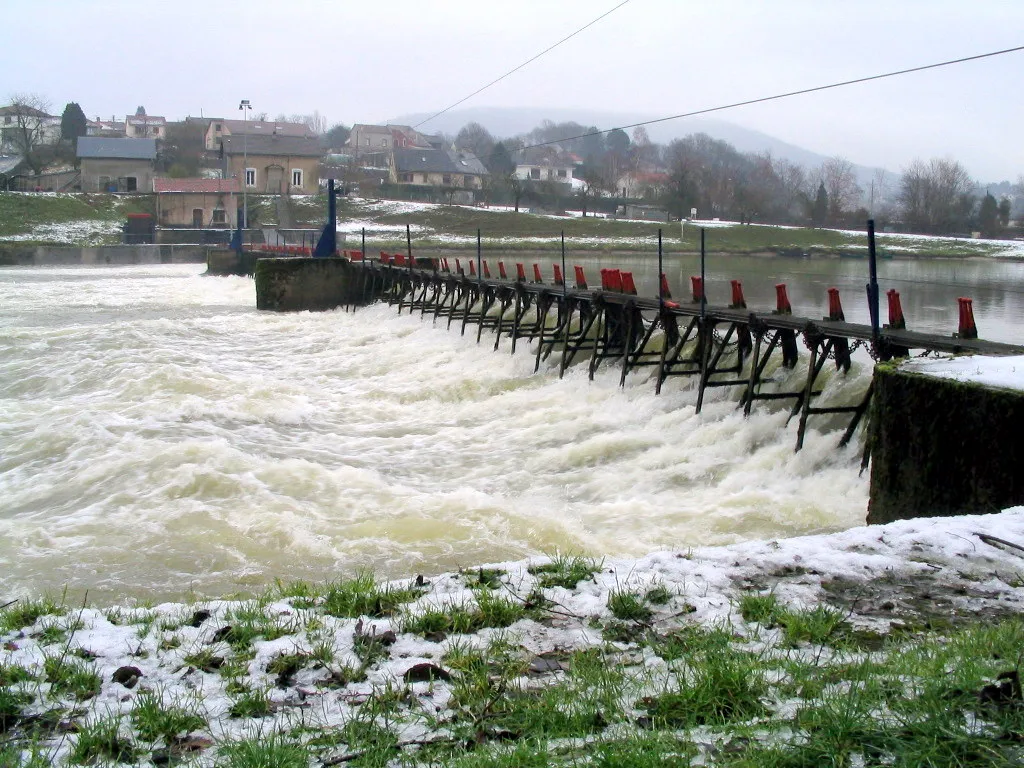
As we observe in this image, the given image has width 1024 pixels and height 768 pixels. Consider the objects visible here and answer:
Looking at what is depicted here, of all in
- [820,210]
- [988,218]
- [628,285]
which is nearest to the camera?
[988,218]

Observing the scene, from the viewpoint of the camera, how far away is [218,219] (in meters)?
84.9

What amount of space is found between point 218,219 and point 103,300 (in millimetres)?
45449

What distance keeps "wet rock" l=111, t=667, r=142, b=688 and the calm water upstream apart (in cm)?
383

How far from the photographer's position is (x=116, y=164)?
93.4 metres

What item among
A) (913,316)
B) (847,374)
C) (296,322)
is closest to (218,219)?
(296,322)

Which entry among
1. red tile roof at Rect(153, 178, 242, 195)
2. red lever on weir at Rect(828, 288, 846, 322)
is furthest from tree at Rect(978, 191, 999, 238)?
red tile roof at Rect(153, 178, 242, 195)

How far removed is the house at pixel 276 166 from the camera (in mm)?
93562

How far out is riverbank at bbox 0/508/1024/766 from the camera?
3201 millimetres

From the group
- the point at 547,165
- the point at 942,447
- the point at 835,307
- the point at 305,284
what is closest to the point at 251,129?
the point at 547,165

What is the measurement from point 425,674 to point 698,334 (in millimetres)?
12049

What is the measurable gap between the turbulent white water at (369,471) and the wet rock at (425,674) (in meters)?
4.18

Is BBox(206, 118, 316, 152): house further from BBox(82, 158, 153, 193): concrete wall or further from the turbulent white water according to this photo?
the turbulent white water

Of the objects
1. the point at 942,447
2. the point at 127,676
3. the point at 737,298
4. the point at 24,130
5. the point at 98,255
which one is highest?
the point at 24,130

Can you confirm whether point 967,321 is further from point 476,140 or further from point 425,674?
point 476,140
